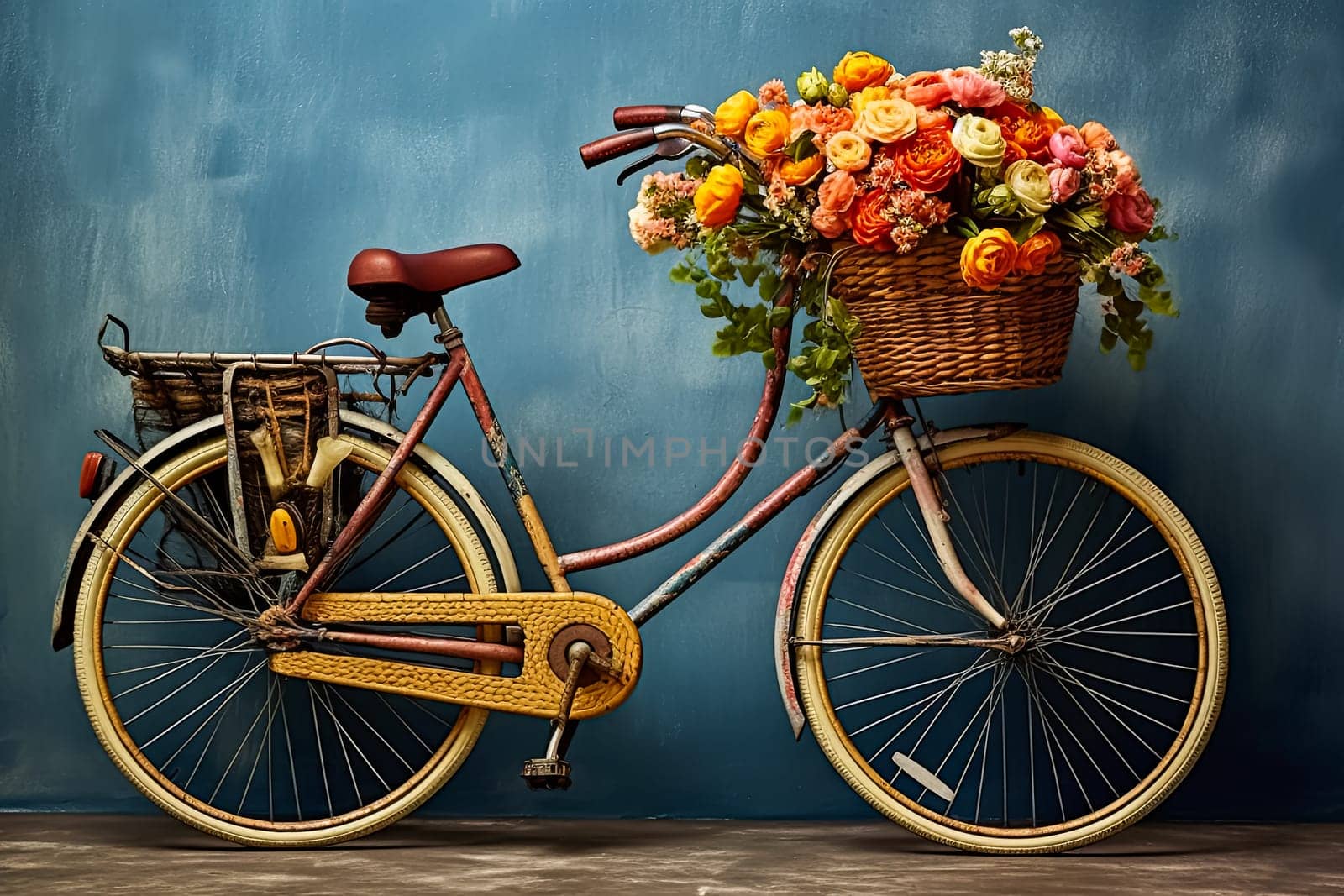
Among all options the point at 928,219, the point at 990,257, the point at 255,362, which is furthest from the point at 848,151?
the point at 255,362

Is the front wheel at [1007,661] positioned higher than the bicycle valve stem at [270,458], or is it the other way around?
the bicycle valve stem at [270,458]

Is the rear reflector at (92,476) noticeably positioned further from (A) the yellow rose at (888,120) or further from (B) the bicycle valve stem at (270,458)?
(A) the yellow rose at (888,120)

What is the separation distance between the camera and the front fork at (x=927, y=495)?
2486 millimetres

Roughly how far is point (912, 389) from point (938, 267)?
8.9 inches

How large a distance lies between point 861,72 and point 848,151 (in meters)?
0.19

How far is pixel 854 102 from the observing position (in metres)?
2.31

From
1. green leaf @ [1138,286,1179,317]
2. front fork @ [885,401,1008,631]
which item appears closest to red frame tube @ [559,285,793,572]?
front fork @ [885,401,1008,631]

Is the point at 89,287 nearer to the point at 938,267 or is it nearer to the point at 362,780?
the point at 362,780

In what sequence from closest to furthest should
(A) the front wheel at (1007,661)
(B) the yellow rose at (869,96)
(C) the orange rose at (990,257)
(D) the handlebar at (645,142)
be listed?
1. (C) the orange rose at (990,257)
2. (B) the yellow rose at (869,96)
3. (D) the handlebar at (645,142)
4. (A) the front wheel at (1007,661)

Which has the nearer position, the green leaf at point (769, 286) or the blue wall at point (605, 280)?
the green leaf at point (769, 286)

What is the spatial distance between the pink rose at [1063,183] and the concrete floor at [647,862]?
3.84ft

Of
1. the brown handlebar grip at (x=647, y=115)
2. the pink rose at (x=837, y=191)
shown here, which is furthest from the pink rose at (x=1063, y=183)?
the brown handlebar grip at (x=647, y=115)

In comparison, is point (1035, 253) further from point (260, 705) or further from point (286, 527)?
point (260, 705)

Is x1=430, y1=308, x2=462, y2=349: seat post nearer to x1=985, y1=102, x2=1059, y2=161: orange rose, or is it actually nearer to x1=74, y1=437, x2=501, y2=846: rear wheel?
x1=74, y1=437, x2=501, y2=846: rear wheel
